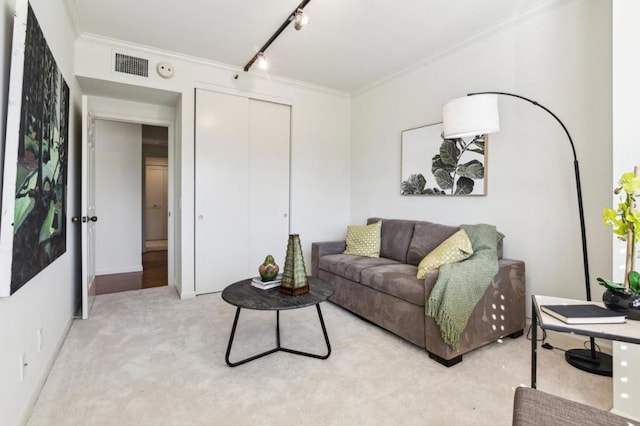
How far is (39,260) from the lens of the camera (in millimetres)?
1756

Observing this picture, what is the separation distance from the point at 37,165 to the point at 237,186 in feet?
8.00

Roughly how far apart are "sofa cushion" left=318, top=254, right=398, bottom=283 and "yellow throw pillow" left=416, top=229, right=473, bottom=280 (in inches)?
25.1

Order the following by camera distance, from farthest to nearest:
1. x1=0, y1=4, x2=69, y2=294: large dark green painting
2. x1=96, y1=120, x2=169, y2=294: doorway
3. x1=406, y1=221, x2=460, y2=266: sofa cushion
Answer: x1=96, y1=120, x2=169, y2=294: doorway
x1=406, y1=221, x2=460, y2=266: sofa cushion
x1=0, y1=4, x2=69, y2=294: large dark green painting

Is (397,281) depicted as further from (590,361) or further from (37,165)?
(37,165)

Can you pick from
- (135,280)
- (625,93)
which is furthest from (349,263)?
(135,280)

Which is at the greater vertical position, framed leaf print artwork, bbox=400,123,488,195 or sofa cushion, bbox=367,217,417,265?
framed leaf print artwork, bbox=400,123,488,195

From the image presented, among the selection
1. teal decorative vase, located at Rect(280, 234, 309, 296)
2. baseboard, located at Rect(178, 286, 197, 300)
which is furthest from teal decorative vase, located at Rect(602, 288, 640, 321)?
baseboard, located at Rect(178, 286, 197, 300)

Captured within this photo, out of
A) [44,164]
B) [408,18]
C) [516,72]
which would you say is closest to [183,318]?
[44,164]

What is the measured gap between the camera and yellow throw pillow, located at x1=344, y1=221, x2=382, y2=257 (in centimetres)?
367

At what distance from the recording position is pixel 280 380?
2.04 meters

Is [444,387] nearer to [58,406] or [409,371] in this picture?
[409,371]

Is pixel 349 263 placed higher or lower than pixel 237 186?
lower

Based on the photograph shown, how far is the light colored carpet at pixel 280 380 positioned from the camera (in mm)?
1706

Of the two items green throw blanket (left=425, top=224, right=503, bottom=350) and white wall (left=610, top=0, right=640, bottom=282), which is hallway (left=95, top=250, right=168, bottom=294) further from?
white wall (left=610, top=0, right=640, bottom=282)
